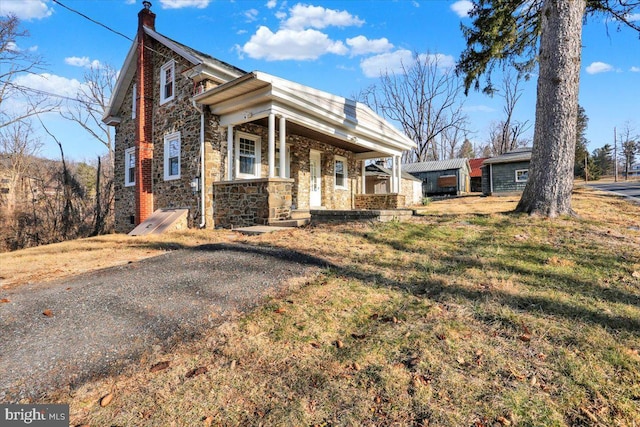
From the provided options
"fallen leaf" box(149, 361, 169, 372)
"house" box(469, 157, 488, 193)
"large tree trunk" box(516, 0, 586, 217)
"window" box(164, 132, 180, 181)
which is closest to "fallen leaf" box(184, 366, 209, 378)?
"fallen leaf" box(149, 361, 169, 372)

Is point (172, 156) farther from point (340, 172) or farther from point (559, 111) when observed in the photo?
point (559, 111)

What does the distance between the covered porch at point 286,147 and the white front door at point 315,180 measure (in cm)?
4

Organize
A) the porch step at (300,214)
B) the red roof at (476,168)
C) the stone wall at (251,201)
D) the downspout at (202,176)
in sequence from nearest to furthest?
the stone wall at (251,201) < the porch step at (300,214) < the downspout at (202,176) < the red roof at (476,168)

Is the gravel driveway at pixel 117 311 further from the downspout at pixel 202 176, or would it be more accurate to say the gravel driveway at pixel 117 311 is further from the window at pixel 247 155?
the window at pixel 247 155

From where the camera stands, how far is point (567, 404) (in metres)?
1.82

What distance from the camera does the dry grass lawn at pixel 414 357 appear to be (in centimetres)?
178

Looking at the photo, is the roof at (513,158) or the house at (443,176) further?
the house at (443,176)

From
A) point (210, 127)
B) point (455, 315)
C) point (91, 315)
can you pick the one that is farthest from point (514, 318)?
point (210, 127)

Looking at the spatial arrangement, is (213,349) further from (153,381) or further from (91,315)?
(91,315)

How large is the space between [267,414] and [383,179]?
860 inches

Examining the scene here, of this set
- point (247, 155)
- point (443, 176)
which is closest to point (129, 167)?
point (247, 155)

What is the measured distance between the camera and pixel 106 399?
189 cm

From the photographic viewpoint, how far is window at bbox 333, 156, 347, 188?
12.9m

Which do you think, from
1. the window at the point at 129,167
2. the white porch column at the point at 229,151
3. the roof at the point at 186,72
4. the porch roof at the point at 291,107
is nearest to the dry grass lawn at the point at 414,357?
the porch roof at the point at 291,107
